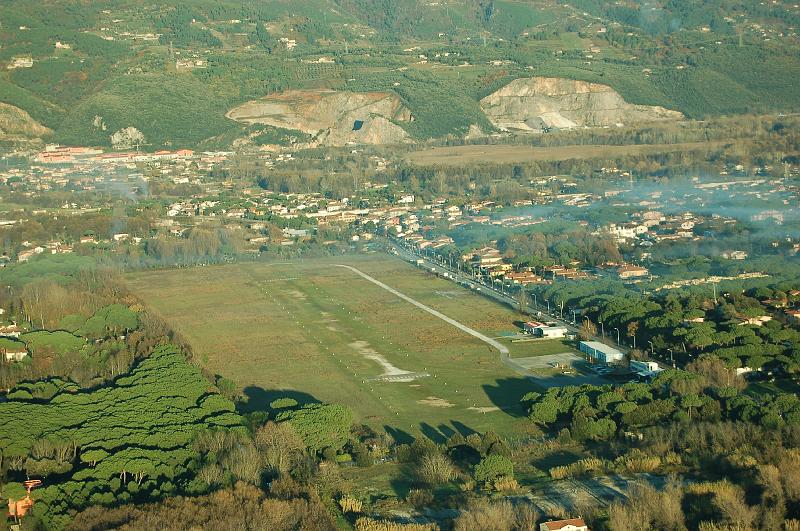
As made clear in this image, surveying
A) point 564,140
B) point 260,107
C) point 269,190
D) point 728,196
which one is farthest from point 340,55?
point 728,196

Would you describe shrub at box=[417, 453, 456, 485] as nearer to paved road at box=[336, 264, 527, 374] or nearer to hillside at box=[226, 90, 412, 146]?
paved road at box=[336, 264, 527, 374]

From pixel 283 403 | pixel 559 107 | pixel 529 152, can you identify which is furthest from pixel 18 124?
pixel 283 403

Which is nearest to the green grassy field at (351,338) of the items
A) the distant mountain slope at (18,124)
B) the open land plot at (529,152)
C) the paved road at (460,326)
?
the paved road at (460,326)

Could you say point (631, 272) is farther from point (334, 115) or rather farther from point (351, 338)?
point (334, 115)

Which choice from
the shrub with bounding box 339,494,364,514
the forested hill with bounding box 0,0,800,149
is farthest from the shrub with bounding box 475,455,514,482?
the forested hill with bounding box 0,0,800,149

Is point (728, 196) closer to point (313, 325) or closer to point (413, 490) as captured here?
point (313, 325)
